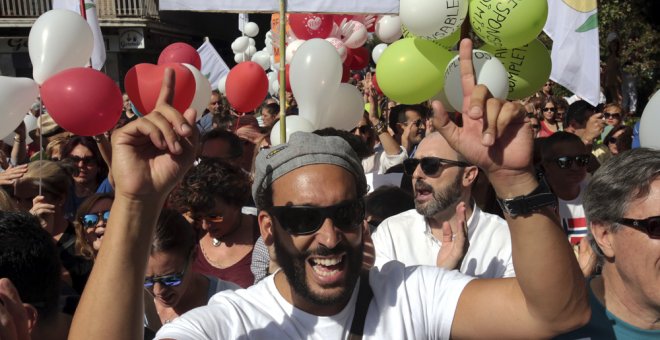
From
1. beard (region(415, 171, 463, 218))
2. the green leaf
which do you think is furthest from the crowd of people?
the green leaf

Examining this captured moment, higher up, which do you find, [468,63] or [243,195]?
[468,63]

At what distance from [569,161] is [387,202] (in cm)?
113

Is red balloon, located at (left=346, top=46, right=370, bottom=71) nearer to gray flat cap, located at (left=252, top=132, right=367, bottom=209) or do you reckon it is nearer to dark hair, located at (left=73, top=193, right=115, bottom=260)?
dark hair, located at (left=73, top=193, right=115, bottom=260)

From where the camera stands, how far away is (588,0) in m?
4.84

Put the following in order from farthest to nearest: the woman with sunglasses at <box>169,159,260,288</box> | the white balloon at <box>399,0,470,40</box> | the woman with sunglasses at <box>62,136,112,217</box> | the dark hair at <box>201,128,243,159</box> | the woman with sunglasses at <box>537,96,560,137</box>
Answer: the woman with sunglasses at <box>537,96,560,137</box>
the woman with sunglasses at <box>62,136,112,217</box>
the dark hair at <box>201,128,243,159</box>
the woman with sunglasses at <box>169,159,260,288</box>
the white balloon at <box>399,0,470,40</box>

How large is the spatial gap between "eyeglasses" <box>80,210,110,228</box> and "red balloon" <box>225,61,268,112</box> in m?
2.37

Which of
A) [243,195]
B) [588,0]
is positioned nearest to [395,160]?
[588,0]

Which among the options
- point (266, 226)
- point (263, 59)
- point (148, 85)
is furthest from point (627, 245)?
point (263, 59)

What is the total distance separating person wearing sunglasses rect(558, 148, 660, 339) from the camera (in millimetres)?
2137

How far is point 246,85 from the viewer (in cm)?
581

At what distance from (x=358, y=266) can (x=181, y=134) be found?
0.68m

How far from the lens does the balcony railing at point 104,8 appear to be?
24.6m

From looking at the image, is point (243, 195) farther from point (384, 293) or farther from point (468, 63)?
point (468, 63)

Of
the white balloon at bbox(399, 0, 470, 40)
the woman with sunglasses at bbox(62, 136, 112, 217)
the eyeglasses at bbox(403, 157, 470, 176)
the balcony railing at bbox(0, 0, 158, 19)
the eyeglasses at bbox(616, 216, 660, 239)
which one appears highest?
the white balloon at bbox(399, 0, 470, 40)
